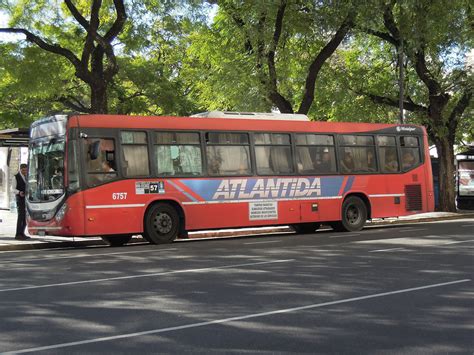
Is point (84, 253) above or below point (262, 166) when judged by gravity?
below

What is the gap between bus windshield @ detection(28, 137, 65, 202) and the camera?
50.8 feet

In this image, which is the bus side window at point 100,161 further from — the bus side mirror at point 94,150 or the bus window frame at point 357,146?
the bus window frame at point 357,146

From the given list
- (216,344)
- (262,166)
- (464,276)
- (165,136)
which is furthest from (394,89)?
(216,344)

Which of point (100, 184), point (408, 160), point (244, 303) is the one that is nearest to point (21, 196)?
point (100, 184)

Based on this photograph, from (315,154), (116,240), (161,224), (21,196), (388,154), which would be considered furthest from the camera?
(388,154)

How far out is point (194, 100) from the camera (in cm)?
3606

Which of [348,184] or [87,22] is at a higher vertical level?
[87,22]

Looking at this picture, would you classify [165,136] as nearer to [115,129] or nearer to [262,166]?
[115,129]

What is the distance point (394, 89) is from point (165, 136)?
52.4 feet

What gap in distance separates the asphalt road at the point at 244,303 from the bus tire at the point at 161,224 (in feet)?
11.0

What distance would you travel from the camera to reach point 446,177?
30.0 metres

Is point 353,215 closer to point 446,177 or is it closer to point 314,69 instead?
point 314,69

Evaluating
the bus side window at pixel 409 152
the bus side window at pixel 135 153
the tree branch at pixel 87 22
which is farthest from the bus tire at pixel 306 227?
the tree branch at pixel 87 22

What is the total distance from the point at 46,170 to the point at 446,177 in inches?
773
